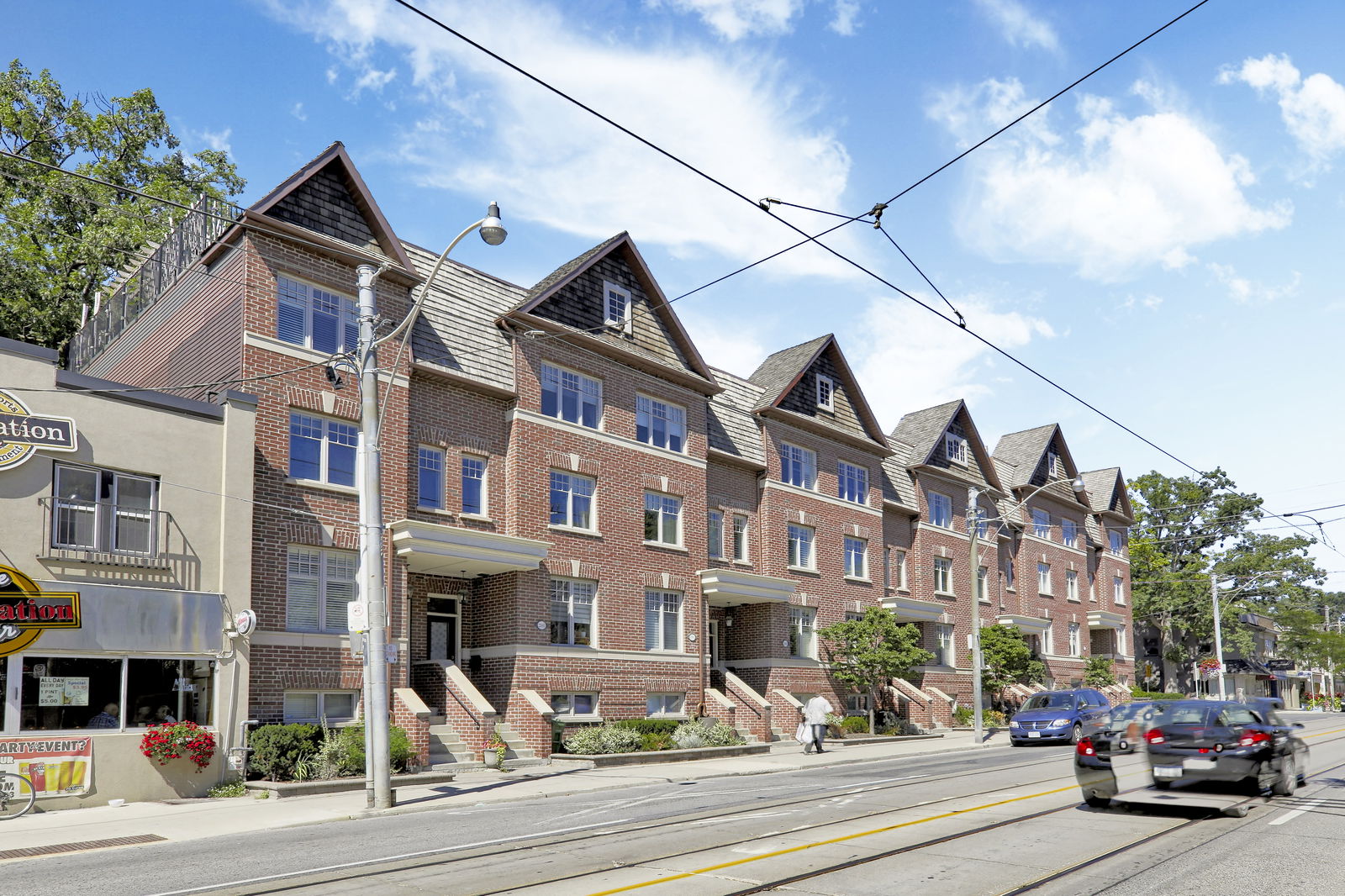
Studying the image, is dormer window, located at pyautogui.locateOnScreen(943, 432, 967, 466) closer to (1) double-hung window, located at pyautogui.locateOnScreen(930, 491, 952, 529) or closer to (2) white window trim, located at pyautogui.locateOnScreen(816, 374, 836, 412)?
(1) double-hung window, located at pyautogui.locateOnScreen(930, 491, 952, 529)

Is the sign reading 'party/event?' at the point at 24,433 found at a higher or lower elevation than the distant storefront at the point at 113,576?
higher

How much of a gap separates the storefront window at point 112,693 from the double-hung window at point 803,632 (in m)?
19.7

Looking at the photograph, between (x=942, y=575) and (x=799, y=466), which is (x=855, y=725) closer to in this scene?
(x=799, y=466)

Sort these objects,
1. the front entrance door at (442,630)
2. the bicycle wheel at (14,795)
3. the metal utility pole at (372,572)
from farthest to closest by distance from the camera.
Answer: the front entrance door at (442,630) < the metal utility pole at (372,572) < the bicycle wheel at (14,795)

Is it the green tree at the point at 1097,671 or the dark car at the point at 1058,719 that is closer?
the dark car at the point at 1058,719

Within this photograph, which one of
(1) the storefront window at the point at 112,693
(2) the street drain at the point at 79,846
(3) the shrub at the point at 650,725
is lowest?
(3) the shrub at the point at 650,725

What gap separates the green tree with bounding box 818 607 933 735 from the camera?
1364 inches

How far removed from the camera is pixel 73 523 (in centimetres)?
1867

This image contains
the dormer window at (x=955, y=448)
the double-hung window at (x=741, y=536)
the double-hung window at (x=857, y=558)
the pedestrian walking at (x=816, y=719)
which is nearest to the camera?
the pedestrian walking at (x=816, y=719)

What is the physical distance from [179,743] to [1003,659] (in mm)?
31045

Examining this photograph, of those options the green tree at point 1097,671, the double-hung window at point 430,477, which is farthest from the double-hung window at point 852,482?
the green tree at point 1097,671

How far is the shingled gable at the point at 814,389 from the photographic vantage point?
3628 cm

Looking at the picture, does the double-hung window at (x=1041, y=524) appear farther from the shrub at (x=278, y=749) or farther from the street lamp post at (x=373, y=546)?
the street lamp post at (x=373, y=546)

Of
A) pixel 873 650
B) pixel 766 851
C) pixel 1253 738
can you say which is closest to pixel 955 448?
pixel 873 650
